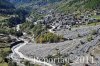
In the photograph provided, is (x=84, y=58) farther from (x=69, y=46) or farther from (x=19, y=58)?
(x=19, y=58)

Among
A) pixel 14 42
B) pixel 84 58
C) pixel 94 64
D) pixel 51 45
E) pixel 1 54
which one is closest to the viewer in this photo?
pixel 94 64

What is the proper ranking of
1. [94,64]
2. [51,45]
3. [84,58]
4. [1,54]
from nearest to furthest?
[94,64] → [84,58] → [1,54] → [51,45]

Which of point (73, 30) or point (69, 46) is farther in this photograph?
point (73, 30)

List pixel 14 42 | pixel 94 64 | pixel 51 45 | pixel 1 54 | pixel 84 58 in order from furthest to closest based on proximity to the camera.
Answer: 1. pixel 14 42
2. pixel 51 45
3. pixel 1 54
4. pixel 84 58
5. pixel 94 64

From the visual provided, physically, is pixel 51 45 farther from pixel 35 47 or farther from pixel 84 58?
pixel 84 58

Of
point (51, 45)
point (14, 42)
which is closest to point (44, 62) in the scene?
point (51, 45)

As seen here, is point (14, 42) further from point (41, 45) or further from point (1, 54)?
point (1, 54)

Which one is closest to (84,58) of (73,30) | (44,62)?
(44,62)

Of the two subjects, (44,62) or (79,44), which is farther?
(79,44)
